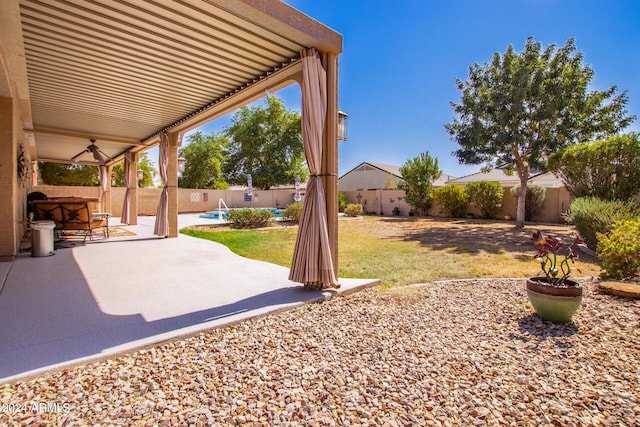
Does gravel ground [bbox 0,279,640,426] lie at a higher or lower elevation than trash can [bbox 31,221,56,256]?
lower

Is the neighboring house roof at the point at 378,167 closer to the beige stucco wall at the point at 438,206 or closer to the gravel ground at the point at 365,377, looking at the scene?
the beige stucco wall at the point at 438,206

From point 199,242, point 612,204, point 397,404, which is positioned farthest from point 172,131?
point 612,204

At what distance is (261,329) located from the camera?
106 inches

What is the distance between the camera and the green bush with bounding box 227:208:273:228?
11031 millimetres

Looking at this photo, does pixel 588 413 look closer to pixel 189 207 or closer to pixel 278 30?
pixel 278 30

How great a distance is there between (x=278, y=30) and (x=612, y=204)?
7.15 m

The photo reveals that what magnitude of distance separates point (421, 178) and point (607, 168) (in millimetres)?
9080

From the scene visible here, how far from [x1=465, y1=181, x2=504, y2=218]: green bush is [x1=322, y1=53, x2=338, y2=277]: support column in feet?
43.5

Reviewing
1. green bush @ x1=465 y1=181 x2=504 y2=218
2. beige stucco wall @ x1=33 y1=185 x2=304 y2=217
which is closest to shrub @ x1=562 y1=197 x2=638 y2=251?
green bush @ x1=465 y1=181 x2=504 y2=218

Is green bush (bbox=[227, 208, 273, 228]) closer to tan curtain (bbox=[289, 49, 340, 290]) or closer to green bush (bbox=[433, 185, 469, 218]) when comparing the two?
tan curtain (bbox=[289, 49, 340, 290])

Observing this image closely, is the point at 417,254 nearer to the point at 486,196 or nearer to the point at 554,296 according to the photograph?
the point at 554,296

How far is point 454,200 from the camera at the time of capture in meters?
15.8

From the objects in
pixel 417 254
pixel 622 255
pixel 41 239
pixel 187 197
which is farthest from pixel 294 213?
pixel 187 197

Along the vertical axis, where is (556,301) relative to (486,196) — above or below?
below
